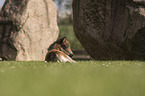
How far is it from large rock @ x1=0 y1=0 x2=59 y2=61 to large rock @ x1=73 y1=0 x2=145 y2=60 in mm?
1799

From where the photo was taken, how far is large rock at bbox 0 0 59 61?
9188 mm

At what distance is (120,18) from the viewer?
8336mm

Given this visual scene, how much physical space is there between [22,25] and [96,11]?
347 centimetres

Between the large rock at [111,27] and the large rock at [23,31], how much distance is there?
70.8 inches

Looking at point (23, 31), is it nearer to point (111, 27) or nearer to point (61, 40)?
point (61, 40)

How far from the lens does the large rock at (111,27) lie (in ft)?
26.0

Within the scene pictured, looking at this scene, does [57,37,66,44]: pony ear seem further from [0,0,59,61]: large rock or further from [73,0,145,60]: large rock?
[0,0,59,61]: large rock

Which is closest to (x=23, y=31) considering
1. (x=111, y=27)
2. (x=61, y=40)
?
(x=61, y=40)

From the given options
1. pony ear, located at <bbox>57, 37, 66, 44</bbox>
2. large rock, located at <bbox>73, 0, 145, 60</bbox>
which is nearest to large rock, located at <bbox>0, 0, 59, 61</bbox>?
large rock, located at <bbox>73, 0, 145, 60</bbox>

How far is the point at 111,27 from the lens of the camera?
858 cm

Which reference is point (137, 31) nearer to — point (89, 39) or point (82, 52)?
point (89, 39)

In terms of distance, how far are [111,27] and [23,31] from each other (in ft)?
13.2

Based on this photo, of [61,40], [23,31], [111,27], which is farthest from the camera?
[23,31]

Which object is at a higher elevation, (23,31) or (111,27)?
(111,27)
